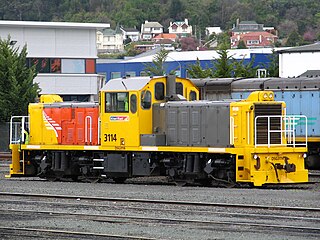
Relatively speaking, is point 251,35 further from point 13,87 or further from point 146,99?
point 146,99

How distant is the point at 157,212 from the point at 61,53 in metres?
43.4

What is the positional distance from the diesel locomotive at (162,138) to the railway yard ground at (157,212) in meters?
0.67

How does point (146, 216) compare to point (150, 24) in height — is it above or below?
below

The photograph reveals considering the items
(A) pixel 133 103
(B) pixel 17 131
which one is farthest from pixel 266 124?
(B) pixel 17 131

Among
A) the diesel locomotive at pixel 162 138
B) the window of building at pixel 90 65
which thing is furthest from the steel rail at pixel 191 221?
the window of building at pixel 90 65

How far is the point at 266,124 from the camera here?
2077cm

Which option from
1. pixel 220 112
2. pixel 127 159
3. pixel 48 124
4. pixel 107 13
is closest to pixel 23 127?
pixel 48 124

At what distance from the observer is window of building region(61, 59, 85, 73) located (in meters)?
57.9

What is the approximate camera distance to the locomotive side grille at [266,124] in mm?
20625

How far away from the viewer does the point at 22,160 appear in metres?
24.5

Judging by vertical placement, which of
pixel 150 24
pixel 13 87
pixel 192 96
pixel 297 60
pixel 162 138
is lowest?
pixel 162 138

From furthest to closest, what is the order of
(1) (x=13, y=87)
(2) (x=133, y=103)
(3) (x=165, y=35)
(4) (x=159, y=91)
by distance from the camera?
(3) (x=165, y=35) → (1) (x=13, y=87) → (4) (x=159, y=91) → (2) (x=133, y=103)

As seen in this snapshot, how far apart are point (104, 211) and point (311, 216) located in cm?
383

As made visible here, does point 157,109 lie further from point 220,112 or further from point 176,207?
point 176,207
